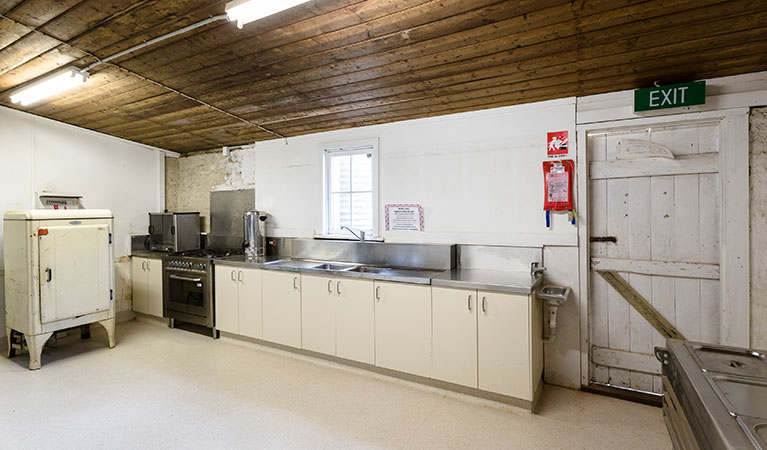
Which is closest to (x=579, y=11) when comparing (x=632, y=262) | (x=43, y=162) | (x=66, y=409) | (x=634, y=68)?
(x=634, y=68)

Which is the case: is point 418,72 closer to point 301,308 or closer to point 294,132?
point 294,132

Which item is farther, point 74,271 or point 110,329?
point 110,329

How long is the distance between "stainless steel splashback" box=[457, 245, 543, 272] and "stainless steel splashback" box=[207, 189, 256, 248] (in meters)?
2.83

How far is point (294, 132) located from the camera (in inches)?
165

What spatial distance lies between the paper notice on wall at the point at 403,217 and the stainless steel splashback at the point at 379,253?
0.20 metres

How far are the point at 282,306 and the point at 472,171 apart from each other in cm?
227

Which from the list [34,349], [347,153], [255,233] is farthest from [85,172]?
[347,153]

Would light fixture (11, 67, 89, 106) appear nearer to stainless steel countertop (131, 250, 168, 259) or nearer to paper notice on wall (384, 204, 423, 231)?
stainless steel countertop (131, 250, 168, 259)

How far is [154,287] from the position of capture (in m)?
4.64

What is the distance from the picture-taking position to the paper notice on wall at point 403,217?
3563mm

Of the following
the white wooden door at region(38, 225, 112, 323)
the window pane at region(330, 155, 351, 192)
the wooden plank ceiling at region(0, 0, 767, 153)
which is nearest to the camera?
the wooden plank ceiling at region(0, 0, 767, 153)

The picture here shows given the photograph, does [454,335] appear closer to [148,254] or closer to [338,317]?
[338,317]

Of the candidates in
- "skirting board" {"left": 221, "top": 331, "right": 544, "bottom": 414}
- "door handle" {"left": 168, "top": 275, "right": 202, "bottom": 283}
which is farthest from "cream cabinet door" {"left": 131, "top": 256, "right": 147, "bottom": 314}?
"skirting board" {"left": 221, "top": 331, "right": 544, "bottom": 414}

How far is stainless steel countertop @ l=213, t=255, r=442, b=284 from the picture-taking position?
9.70 feet
